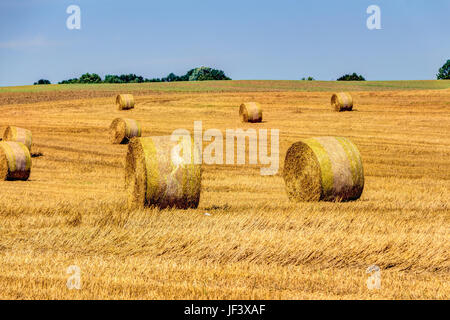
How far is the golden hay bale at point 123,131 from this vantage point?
26516mm

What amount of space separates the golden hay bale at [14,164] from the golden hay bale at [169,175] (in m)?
7.02

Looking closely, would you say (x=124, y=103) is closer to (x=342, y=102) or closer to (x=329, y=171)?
(x=342, y=102)

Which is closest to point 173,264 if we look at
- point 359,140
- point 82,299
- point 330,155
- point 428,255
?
point 82,299

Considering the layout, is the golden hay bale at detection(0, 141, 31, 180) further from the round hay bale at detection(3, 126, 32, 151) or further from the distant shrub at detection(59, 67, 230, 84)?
the distant shrub at detection(59, 67, 230, 84)

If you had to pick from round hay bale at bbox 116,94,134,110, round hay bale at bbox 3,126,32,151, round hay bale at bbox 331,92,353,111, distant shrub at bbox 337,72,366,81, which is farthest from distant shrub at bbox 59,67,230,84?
round hay bale at bbox 3,126,32,151

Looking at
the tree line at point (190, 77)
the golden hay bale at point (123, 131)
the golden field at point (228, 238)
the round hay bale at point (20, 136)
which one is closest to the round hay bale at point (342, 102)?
the golden hay bale at point (123, 131)

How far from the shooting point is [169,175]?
1148 cm

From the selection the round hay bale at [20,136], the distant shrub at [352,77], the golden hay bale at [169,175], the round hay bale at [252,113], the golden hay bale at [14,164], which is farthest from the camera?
the distant shrub at [352,77]

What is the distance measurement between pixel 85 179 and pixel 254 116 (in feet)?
53.9

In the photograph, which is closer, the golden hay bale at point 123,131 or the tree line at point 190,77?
the golden hay bale at point 123,131

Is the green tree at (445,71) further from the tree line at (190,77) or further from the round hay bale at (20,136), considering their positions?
the round hay bale at (20,136)

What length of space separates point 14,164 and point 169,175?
760cm

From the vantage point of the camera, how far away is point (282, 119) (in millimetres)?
33688

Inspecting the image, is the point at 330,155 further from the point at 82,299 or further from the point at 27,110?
the point at 27,110
